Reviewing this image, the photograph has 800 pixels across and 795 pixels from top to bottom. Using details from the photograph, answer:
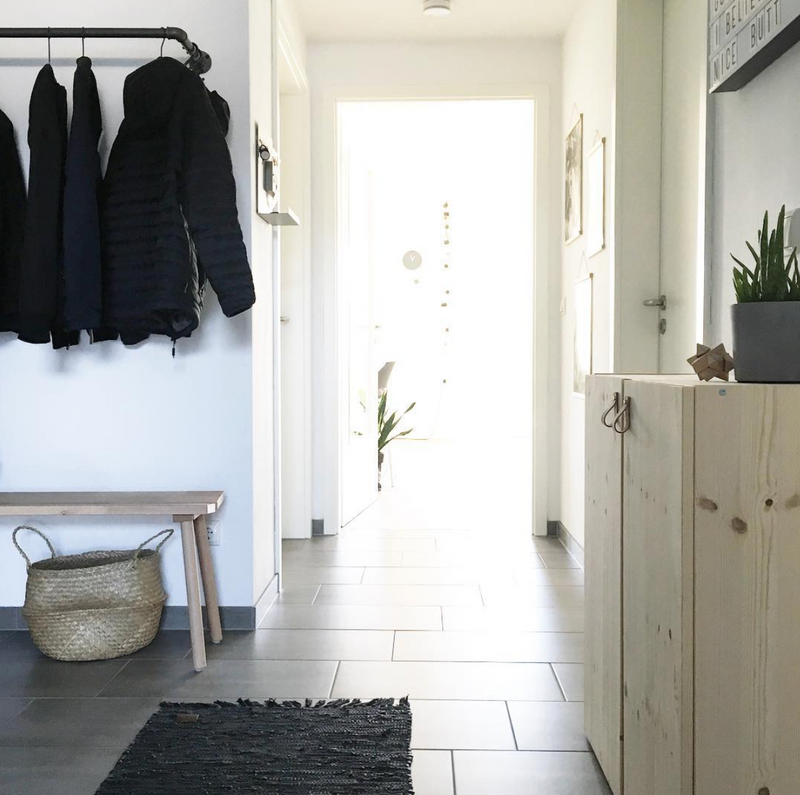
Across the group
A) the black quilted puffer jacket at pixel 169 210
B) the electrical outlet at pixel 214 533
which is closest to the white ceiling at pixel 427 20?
the black quilted puffer jacket at pixel 169 210

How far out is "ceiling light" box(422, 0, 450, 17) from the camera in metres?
3.83

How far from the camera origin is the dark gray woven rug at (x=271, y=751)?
6.06 ft

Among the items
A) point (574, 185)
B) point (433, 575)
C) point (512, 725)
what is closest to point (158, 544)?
point (433, 575)

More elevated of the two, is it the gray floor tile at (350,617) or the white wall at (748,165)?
the white wall at (748,165)

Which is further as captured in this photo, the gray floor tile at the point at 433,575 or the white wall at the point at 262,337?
the gray floor tile at the point at 433,575

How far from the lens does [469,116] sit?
5.60 meters

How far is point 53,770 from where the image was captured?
1.92 meters

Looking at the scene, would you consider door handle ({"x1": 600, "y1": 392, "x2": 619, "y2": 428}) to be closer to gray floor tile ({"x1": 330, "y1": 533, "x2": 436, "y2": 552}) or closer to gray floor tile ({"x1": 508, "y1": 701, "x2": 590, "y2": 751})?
gray floor tile ({"x1": 508, "y1": 701, "x2": 590, "y2": 751})

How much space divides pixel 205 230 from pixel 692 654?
181 centimetres

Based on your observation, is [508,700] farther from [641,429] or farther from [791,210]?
[791,210]

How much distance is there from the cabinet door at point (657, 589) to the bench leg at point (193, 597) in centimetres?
131

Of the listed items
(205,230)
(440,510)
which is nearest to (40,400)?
(205,230)

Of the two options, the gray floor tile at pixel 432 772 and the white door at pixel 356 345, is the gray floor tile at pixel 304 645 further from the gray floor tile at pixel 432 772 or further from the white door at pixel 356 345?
the white door at pixel 356 345

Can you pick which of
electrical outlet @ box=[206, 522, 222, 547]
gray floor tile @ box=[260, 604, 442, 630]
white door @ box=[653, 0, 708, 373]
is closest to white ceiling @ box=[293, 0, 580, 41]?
white door @ box=[653, 0, 708, 373]
